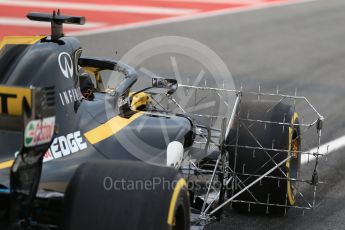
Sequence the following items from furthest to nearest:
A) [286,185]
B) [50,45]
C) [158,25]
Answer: [158,25]
[286,185]
[50,45]

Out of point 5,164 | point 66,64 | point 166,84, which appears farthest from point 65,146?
point 166,84

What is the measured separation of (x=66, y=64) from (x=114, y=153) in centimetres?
75

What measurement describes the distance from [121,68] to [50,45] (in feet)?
4.88

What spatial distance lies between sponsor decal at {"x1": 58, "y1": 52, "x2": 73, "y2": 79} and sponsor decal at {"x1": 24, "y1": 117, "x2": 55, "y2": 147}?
51.4 inches

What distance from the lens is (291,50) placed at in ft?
51.6

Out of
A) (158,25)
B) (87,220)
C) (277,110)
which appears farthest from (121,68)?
(158,25)

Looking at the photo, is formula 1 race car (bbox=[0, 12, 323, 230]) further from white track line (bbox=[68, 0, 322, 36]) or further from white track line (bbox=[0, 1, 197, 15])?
white track line (bbox=[0, 1, 197, 15])

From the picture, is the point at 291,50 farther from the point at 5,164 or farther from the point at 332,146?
the point at 5,164

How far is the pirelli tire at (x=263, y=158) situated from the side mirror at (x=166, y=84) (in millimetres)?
713

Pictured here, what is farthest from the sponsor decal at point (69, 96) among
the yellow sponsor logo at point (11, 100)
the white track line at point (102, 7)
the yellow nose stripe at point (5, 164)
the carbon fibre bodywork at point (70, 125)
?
the white track line at point (102, 7)

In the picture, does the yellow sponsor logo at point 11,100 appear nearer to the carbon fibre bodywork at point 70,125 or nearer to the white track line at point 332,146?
the carbon fibre bodywork at point 70,125

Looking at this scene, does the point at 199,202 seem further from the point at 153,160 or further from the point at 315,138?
the point at 315,138

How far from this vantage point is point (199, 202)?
21.0 ft

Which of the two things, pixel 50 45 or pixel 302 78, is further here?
pixel 302 78
